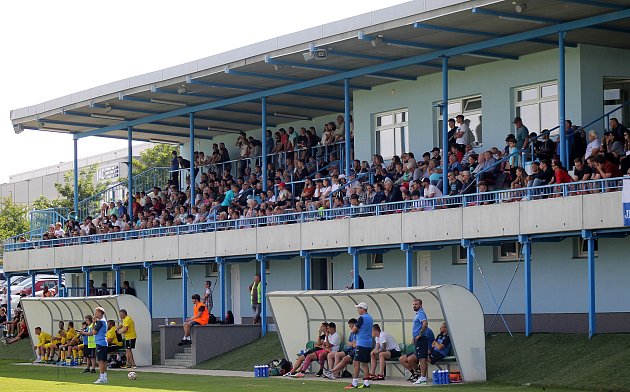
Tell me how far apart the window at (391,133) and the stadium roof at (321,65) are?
1.10 m

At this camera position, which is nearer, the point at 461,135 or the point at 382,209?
the point at 382,209

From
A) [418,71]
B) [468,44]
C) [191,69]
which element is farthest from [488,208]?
[191,69]

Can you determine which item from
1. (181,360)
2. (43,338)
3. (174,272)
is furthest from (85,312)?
(174,272)

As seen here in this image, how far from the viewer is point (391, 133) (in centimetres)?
3884

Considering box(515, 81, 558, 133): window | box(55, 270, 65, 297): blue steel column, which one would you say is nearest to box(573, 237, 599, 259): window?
box(515, 81, 558, 133): window

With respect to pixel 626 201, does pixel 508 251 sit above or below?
below

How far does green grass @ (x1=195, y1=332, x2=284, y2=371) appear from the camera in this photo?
3306 cm

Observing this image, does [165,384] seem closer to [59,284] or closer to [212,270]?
[212,270]

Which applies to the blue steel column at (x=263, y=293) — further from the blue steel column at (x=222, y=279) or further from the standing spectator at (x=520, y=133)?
the standing spectator at (x=520, y=133)

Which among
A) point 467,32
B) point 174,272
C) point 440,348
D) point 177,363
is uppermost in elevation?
point 467,32

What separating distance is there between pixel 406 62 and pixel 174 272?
1553 centimetres

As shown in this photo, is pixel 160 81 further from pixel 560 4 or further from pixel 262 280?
pixel 560 4

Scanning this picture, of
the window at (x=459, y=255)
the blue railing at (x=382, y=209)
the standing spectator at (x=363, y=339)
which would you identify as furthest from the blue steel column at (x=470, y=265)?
the window at (x=459, y=255)

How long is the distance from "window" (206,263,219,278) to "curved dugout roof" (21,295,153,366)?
6.28 metres
